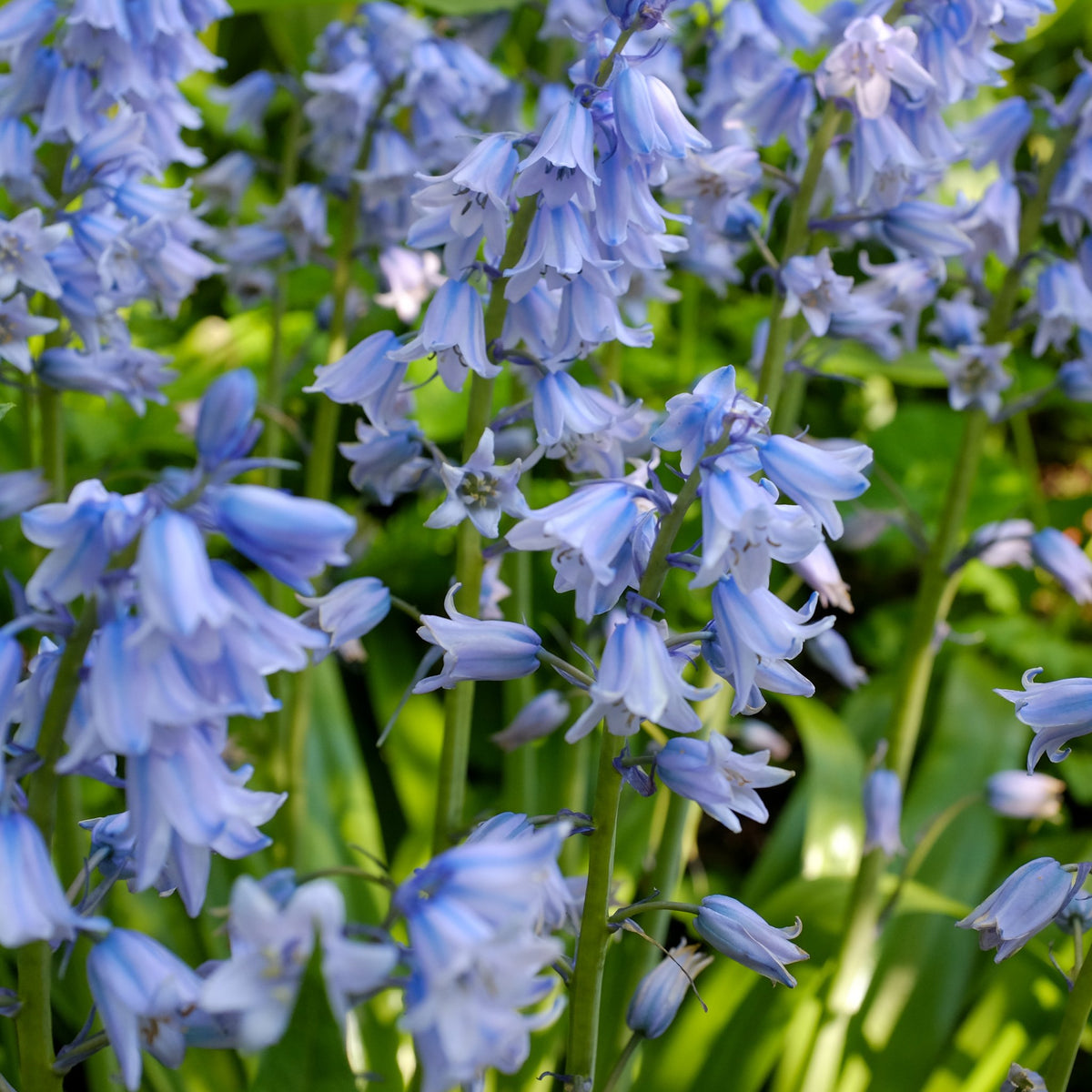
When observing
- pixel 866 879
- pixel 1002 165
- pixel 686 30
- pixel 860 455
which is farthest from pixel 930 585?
pixel 686 30

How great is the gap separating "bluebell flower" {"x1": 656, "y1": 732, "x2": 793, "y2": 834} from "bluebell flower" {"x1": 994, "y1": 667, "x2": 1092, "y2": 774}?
1.09ft

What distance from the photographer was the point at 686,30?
11.1 ft

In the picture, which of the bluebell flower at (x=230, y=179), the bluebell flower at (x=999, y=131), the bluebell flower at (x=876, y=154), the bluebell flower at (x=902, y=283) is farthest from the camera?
the bluebell flower at (x=230, y=179)

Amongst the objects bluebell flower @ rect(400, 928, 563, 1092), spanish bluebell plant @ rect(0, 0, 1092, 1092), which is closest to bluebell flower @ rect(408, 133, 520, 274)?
spanish bluebell plant @ rect(0, 0, 1092, 1092)

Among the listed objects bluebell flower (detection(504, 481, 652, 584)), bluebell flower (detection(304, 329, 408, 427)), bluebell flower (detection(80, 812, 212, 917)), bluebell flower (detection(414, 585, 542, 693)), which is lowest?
bluebell flower (detection(80, 812, 212, 917))

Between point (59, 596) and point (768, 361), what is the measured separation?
156 centimetres

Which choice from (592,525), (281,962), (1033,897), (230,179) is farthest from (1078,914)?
(230,179)

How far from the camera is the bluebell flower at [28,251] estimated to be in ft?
6.67

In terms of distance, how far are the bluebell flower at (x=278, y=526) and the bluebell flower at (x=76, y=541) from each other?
0.32ft

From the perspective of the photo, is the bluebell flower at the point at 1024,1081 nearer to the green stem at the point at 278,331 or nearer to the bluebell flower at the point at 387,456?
the bluebell flower at the point at 387,456

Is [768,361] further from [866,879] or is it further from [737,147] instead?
[866,879]

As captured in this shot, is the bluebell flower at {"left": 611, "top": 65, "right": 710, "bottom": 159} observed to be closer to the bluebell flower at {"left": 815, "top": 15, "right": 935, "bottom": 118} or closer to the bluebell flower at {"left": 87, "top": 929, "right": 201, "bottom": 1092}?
the bluebell flower at {"left": 815, "top": 15, "right": 935, "bottom": 118}

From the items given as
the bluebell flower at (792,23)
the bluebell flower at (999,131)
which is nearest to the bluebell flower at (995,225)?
the bluebell flower at (999,131)

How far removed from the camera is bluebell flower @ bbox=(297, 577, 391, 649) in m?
1.80
